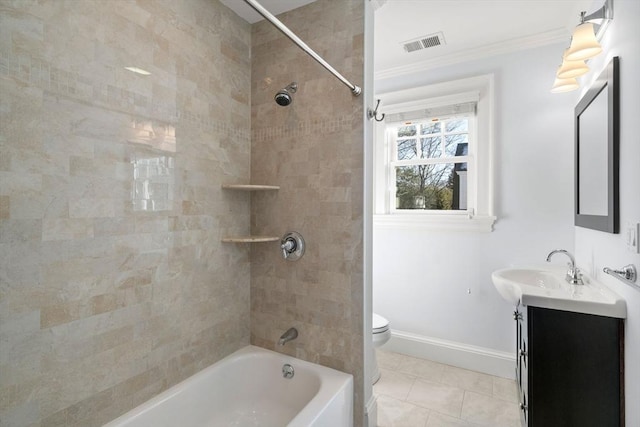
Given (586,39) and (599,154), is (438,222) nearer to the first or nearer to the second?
(599,154)

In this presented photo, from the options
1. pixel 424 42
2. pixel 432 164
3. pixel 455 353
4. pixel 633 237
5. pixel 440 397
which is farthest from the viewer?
pixel 432 164

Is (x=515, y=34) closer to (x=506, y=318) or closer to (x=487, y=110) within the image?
(x=487, y=110)

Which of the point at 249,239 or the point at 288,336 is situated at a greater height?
the point at 249,239

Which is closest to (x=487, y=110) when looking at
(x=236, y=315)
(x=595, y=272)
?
(x=595, y=272)

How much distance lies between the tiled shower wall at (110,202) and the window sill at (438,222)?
148cm

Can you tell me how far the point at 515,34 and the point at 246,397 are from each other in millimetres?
3032

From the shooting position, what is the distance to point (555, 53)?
2.23m

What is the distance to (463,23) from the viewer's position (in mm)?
2131

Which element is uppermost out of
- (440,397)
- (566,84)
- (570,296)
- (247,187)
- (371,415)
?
(566,84)

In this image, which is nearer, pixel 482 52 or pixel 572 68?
pixel 572 68

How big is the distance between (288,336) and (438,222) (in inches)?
61.3

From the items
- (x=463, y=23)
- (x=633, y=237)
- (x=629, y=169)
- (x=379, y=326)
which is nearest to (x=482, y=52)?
(x=463, y=23)

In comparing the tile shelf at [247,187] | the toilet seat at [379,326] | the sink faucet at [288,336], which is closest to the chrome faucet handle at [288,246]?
the tile shelf at [247,187]

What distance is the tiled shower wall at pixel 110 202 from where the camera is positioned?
1041 mm
